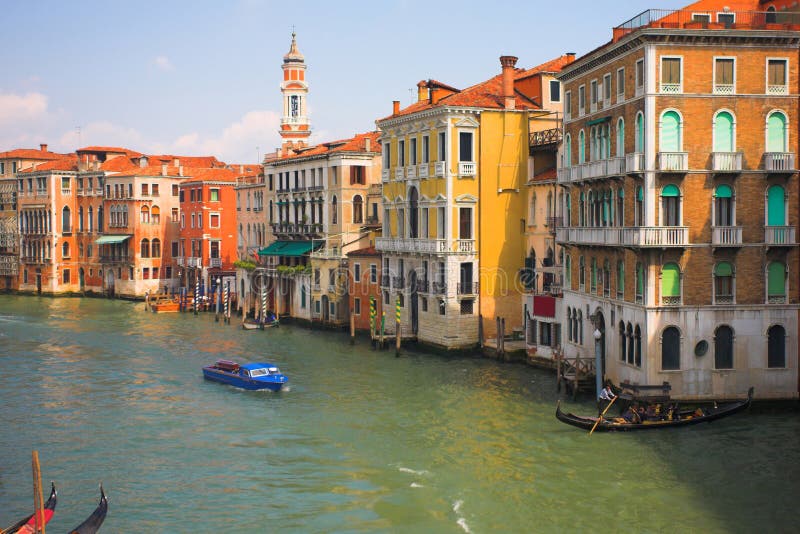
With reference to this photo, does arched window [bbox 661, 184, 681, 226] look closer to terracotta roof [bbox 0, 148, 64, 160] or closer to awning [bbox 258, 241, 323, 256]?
awning [bbox 258, 241, 323, 256]

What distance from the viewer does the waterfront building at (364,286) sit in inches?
1778

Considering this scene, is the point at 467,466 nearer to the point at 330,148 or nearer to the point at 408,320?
the point at 408,320

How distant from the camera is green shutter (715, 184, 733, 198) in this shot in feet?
87.2

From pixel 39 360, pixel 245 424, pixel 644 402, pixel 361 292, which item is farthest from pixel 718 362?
pixel 39 360

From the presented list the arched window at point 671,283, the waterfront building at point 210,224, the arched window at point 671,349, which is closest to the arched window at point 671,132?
the arched window at point 671,283

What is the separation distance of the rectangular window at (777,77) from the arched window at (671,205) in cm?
373

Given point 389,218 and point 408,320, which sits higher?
point 389,218

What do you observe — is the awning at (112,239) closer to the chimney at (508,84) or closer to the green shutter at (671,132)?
the chimney at (508,84)

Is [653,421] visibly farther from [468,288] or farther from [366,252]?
[366,252]

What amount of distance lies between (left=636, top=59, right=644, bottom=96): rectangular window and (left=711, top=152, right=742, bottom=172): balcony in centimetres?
257

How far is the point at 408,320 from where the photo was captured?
42531 millimetres

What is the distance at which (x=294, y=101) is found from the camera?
80562mm

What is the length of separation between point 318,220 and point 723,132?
29.4 meters

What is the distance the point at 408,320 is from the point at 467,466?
1969cm
